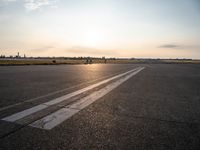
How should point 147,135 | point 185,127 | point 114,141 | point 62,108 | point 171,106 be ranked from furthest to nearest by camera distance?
point 171,106 → point 62,108 → point 185,127 → point 147,135 → point 114,141

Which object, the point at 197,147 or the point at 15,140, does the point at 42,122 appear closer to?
the point at 15,140

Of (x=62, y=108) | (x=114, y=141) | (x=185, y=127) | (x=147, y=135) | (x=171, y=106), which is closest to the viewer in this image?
(x=114, y=141)

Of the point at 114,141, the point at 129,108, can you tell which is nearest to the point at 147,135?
the point at 114,141

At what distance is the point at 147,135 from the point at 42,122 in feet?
6.26

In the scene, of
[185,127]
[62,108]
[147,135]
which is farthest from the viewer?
[62,108]

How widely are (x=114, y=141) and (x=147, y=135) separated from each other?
0.62 meters

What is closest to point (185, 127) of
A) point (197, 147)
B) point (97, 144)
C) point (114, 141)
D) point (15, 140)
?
point (197, 147)

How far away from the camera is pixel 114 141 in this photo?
2.77 meters

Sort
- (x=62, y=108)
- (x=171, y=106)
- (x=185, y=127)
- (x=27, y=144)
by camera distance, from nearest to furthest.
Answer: (x=27, y=144)
(x=185, y=127)
(x=62, y=108)
(x=171, y=106)

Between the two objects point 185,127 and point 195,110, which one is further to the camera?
point 195,110

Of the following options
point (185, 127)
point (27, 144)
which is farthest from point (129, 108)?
point (27, 144)

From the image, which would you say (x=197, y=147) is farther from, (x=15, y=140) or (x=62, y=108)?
(x=62, y=108)

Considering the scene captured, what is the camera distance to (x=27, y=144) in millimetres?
2605

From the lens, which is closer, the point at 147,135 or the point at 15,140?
the point at 15,140
